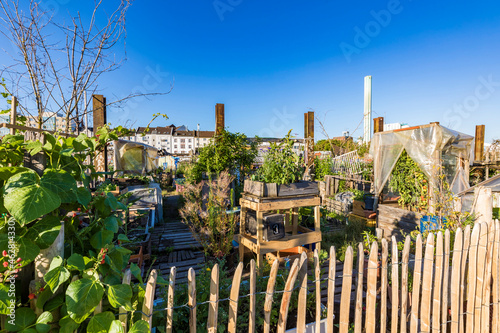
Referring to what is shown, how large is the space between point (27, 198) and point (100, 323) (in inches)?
23.4

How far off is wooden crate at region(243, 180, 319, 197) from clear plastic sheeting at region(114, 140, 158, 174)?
543 centimetres

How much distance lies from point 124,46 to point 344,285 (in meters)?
3.32

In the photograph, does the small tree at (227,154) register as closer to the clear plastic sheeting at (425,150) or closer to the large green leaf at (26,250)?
the clear plastic sheeting at (425,150)

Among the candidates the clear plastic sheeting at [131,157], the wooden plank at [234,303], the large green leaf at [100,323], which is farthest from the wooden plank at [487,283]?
the clear plastic sheeting at [131,157]

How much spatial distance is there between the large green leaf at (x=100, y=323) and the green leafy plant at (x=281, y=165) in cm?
211

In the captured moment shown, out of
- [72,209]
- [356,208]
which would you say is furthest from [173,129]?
[72,209]

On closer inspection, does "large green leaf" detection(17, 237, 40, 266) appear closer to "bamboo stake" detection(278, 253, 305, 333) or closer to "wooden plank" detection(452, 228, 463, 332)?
"bamboo stake" detection(278, 253, 305, 333)

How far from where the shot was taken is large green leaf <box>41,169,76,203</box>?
3.49ft

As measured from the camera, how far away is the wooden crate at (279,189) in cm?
283

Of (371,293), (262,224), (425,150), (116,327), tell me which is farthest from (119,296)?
(425,150)

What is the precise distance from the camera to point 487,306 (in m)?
2.22

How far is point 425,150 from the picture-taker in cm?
509

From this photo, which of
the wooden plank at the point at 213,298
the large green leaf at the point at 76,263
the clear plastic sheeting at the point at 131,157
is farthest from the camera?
the clear plastic sheeting at the point at 131,157

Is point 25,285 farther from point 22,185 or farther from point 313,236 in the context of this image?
point 313,236
